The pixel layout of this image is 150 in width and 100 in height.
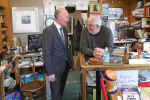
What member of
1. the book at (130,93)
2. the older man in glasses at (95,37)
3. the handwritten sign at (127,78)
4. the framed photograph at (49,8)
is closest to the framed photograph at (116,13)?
the framed photograph at (49,8)

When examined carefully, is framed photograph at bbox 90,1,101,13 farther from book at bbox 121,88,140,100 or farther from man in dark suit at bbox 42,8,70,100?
book at bbox 121,88,140,100

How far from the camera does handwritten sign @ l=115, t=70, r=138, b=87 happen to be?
1573mm

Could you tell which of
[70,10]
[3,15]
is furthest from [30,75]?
[70,10]

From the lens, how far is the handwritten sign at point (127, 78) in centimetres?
157

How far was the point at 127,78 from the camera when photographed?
159 centimetres

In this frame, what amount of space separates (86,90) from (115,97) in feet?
1.10

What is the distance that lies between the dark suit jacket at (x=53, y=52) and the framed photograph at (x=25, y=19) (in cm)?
175

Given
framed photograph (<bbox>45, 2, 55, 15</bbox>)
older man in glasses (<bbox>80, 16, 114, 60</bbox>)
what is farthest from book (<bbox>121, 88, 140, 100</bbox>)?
framed photograph (<bbox>45, 2, 55, 15</bbox>)

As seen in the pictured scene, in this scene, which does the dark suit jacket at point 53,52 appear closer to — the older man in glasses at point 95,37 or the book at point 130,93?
the older man in glasses at point 95,37

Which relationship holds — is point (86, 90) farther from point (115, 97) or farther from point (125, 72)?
point (125, 72)

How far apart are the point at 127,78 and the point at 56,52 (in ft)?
3.11

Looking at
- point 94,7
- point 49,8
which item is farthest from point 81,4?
point 49,8

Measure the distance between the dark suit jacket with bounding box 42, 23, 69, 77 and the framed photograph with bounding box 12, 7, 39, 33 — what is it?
1.75 m

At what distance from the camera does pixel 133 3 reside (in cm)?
450
